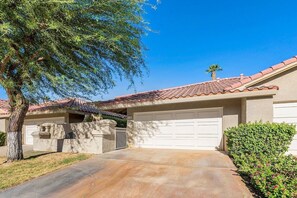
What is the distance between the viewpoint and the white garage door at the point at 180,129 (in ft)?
34.8

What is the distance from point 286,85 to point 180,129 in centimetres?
567

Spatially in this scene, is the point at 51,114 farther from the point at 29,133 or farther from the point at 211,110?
the point at 211,110

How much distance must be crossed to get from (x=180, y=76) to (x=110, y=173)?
41.3ft

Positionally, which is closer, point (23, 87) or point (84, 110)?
point (23, 87)

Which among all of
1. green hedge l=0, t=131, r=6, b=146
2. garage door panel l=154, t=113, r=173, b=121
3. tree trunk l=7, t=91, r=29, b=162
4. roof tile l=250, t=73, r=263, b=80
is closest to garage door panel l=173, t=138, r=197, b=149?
garage door panel l=154, t=113, r=173, b=121

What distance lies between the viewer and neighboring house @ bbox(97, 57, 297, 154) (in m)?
8.71

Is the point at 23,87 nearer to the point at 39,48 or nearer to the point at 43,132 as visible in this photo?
the point at 39,48

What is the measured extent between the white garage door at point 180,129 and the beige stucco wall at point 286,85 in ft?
9.12

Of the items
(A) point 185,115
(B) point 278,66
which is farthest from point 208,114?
(B) point 278,66

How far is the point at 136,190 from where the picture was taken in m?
5.15

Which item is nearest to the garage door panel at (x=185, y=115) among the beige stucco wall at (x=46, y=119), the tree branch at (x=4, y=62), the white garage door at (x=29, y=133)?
the tree branch at (x=4, y=62)

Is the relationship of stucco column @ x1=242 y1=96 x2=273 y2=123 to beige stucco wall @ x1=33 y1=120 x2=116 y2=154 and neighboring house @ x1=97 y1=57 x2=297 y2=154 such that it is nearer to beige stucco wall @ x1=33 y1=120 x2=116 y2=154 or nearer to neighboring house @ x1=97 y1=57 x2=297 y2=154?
neighboring house @ x1=97 y1=57 x2=297 y2=154

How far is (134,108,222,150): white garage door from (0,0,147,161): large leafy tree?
3981mm

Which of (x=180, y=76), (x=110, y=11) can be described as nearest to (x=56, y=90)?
(x=110, y=11)
